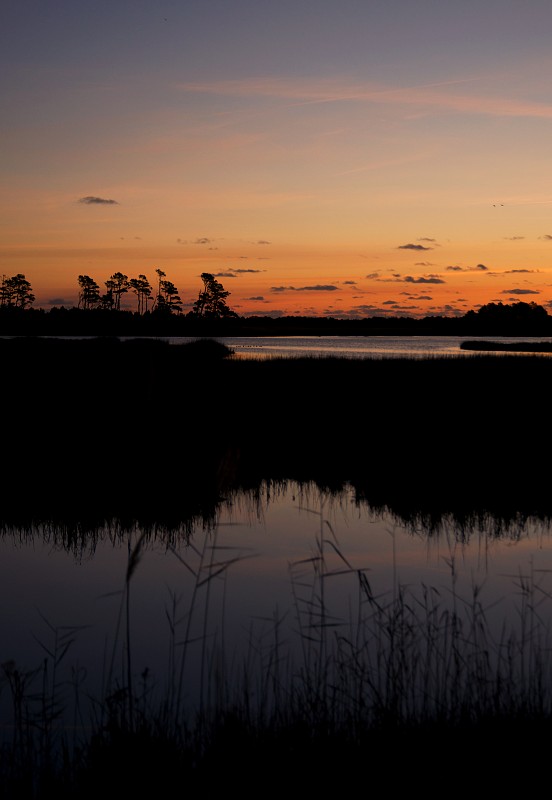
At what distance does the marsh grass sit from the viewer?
4.84 m

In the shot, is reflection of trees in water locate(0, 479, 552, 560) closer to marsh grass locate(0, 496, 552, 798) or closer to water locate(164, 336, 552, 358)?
marsh grass locate(0, 496, 552, 798)

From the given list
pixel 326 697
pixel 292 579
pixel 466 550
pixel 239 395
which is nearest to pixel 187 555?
pixel 292 579

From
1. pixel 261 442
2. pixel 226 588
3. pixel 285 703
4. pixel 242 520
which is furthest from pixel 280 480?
pixel 285 703

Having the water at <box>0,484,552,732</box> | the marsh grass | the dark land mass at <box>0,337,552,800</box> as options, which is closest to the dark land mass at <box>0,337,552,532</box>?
the dark land mass at <box>0,337,552,800</box>

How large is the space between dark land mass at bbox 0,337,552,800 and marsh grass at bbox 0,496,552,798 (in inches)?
0.8

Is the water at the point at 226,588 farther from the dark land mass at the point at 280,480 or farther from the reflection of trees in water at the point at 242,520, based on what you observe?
the dark land mass at the point at 280,480

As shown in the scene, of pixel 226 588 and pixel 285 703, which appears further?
pixel 226 588

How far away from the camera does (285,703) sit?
555cm

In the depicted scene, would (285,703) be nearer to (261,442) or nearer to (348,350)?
(261,442)

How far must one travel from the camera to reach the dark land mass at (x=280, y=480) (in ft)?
15.9

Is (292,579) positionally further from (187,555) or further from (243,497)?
(243,497)

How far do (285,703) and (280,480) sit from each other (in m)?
10.1

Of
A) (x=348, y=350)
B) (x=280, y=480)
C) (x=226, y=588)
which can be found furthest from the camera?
(x=348, y=350)

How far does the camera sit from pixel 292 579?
9109 millimetres
